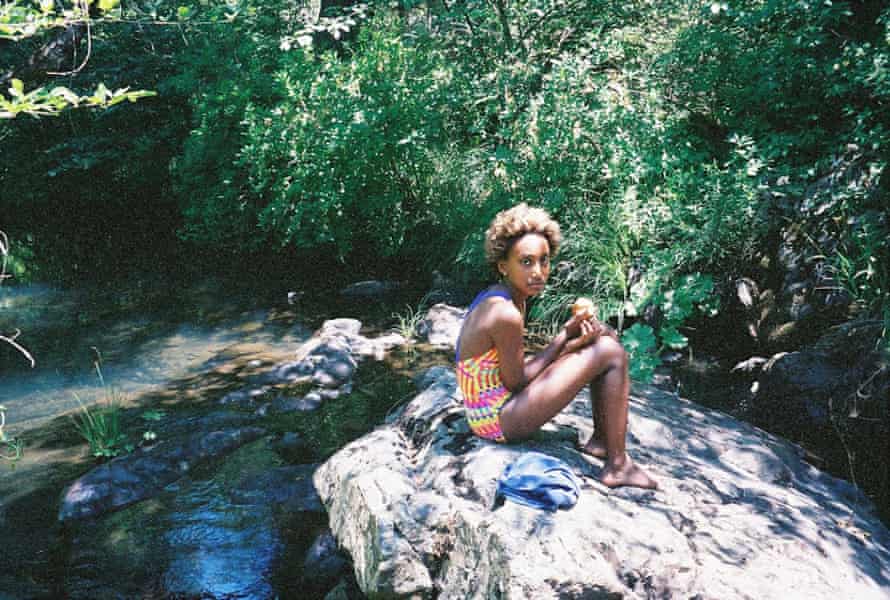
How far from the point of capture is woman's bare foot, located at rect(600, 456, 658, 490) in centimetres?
351

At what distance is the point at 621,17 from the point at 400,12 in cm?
433

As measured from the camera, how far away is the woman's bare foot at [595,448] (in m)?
3.77

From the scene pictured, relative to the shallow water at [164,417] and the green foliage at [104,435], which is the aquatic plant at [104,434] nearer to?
the green foliage at [104,435]

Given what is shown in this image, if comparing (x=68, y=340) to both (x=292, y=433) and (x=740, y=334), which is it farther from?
(x=740, y=334)

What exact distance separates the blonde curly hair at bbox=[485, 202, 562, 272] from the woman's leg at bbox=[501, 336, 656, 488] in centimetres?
63

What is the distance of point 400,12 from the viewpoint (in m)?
12.1

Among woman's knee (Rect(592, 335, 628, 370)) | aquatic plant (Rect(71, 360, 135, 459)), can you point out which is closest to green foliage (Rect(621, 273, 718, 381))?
woman's knee (Rect(592, 335, 628, 370))

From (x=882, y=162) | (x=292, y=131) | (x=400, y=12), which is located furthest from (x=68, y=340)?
(x=882, y=162)

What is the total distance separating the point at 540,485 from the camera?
3.15m

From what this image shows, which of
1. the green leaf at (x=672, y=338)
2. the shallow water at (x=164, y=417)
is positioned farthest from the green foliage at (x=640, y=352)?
the shallow water at (x=164, y=417)

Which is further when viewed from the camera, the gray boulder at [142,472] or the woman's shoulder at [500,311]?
the gray boulder at [142,472]

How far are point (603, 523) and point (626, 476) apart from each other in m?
0.48

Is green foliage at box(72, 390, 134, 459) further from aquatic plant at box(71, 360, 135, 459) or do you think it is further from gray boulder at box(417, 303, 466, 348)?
gray boulder at box(417, 303, 466, 348)

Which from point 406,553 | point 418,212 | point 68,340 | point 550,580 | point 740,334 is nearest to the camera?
point 550,580
